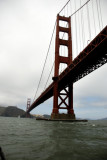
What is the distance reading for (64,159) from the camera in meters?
3.21

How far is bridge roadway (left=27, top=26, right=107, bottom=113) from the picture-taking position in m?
18.9

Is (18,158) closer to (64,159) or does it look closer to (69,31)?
(64,159)

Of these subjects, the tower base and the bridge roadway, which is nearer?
the bridge roadway

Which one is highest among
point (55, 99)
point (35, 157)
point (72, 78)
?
point (72, 78)

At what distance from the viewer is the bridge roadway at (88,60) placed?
18922 mm

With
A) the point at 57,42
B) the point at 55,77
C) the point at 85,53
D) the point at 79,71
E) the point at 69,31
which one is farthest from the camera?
the point at 69,31

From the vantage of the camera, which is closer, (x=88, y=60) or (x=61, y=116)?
(x=88, y=60)

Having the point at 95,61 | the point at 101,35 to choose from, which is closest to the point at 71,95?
the point at 95,61

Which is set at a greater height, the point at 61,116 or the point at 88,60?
the point at 88,60

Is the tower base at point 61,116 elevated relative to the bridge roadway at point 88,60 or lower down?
lower down

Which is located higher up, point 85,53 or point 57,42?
point 57,42

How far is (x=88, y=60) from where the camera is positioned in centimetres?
2253

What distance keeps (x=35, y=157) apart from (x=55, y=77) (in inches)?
997

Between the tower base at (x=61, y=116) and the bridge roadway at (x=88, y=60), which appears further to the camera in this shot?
the tower base at (x=61, y=116)
